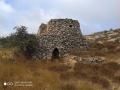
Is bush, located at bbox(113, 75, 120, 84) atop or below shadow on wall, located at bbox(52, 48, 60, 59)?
below

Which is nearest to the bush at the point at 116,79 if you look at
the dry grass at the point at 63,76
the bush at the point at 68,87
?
the dry grass at the point at 63,76

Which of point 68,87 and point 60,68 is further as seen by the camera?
point 60,68

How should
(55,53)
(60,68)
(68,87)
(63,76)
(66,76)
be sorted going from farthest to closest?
(55,53), (60,68), (66,76), (63,76), (68,87)

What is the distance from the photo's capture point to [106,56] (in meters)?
29.6

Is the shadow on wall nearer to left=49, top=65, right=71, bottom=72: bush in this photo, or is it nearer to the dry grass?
the dry grass

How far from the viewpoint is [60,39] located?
31.3 meters

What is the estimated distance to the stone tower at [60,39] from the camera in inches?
1207

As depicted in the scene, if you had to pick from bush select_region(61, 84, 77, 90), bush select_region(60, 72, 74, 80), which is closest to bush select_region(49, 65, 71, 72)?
bush select_region(60, 72, 74, 80)

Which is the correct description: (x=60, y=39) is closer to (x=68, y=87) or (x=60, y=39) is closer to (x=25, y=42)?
(x=25, y=42)

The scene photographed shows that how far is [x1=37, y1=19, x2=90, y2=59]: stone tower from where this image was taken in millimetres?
30656

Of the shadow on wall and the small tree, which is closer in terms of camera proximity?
the small tree

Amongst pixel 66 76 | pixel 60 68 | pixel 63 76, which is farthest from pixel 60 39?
pixel 63 76

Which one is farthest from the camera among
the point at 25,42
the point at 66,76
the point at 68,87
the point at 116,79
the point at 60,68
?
the point at 25,42

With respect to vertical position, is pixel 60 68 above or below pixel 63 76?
above
